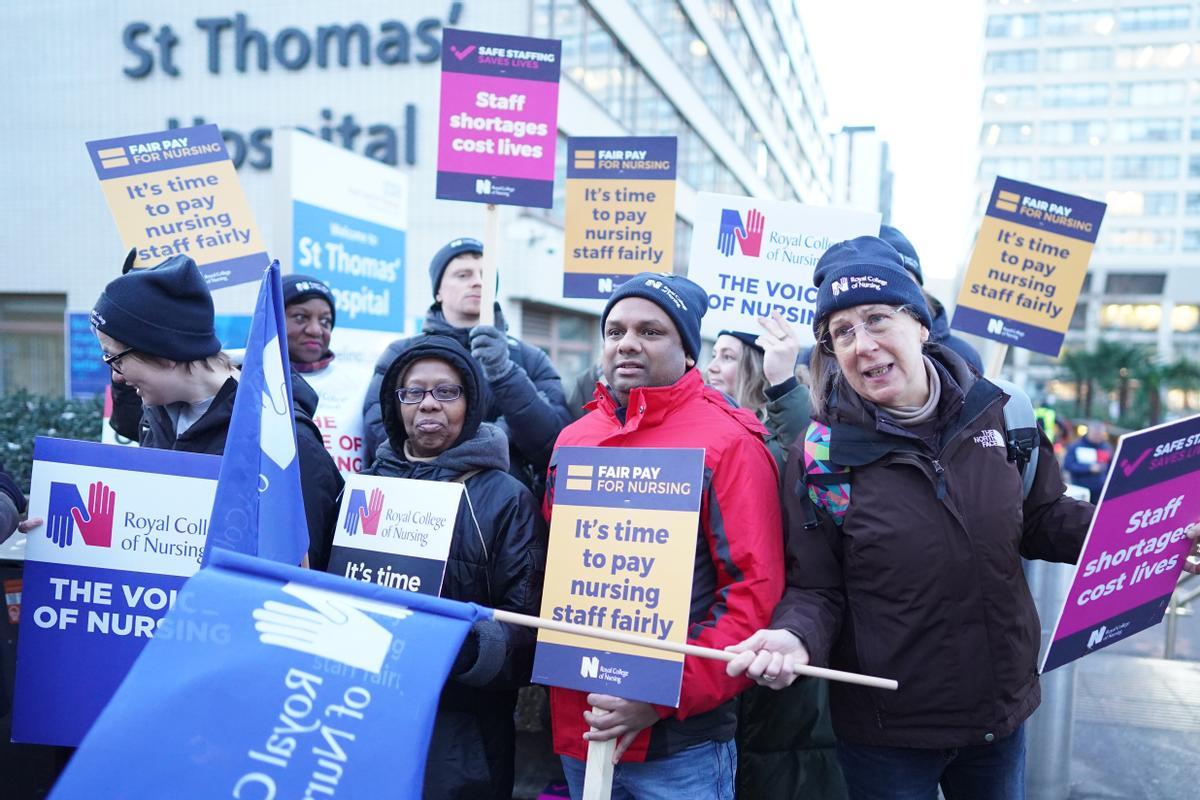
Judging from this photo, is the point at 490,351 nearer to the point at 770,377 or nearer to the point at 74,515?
the point at 770,377

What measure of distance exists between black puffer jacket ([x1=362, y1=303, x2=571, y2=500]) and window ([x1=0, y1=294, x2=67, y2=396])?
15.8 m

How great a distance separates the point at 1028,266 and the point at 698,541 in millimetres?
3061

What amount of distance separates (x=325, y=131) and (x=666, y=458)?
13.8m

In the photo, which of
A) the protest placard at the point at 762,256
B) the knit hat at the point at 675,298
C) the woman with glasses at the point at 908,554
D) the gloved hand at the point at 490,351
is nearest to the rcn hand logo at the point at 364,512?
the knit hat at the point at 675,298

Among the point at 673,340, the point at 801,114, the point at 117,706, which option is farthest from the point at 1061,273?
the point at 801,114

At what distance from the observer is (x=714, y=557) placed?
2182 mm

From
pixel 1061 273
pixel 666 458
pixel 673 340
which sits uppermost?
pixel 1061 273

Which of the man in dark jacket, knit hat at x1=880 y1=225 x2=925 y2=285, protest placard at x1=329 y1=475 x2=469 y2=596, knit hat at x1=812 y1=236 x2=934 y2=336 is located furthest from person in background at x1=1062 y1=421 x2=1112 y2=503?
protest placard at x1=329 y1=475 x2=469 y2=596

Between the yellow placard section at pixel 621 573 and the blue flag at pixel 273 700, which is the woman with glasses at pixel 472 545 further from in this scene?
the blue flag at pixel 273 700

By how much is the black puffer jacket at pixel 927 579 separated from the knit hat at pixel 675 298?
52cm

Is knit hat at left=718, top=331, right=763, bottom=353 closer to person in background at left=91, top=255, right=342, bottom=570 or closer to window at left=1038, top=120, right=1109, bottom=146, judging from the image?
person in background at left=91, top=255, right=342, bottom=570

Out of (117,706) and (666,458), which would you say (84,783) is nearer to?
(117,706)

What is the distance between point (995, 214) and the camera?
426 centimetres

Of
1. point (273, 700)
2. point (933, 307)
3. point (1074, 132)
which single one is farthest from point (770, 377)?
point (1074, 132)
